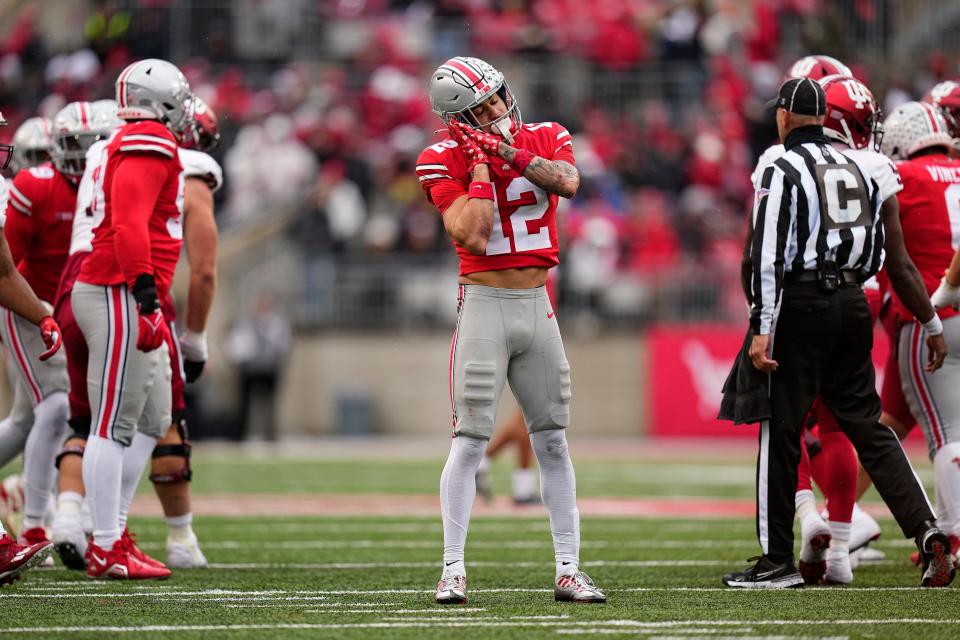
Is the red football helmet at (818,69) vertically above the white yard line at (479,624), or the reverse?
the red football helmet at (818,69)

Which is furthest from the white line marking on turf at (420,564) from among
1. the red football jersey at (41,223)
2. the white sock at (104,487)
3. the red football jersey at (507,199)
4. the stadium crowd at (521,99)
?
the stadium crowd at (521,99)

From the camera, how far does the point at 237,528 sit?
9.59 meters

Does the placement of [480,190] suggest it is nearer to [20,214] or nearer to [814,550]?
[814,550]

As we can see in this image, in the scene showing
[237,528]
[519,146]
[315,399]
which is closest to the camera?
[519,146]

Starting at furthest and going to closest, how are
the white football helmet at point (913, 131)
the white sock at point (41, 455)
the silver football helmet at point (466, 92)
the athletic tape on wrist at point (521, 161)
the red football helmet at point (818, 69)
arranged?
the white sock at point (41, 455) → the red football helmet at point (818, 69) → the white football helmet at point (913, 131) → the silver football helmet at point (466, 92) → the athletic tape on wrist at point (521, 161)

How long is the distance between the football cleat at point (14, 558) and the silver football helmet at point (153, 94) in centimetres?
208

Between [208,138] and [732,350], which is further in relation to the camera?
[732,350]

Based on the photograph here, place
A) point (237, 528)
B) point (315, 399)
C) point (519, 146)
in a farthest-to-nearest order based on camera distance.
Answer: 1. point (315, 399)
2. point (237, 528)
3. point (519, 146)

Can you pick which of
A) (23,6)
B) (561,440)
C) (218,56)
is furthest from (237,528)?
(23,6)

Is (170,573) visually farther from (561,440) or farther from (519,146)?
(519,146)

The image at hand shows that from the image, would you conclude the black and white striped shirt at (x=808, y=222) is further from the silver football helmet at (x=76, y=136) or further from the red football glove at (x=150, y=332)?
the silver football helmet at (x=76, y=136)

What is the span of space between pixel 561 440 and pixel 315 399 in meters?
15.5

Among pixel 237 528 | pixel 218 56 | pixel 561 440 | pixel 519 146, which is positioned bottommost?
pixel 237 528

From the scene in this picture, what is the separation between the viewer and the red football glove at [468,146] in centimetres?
604
